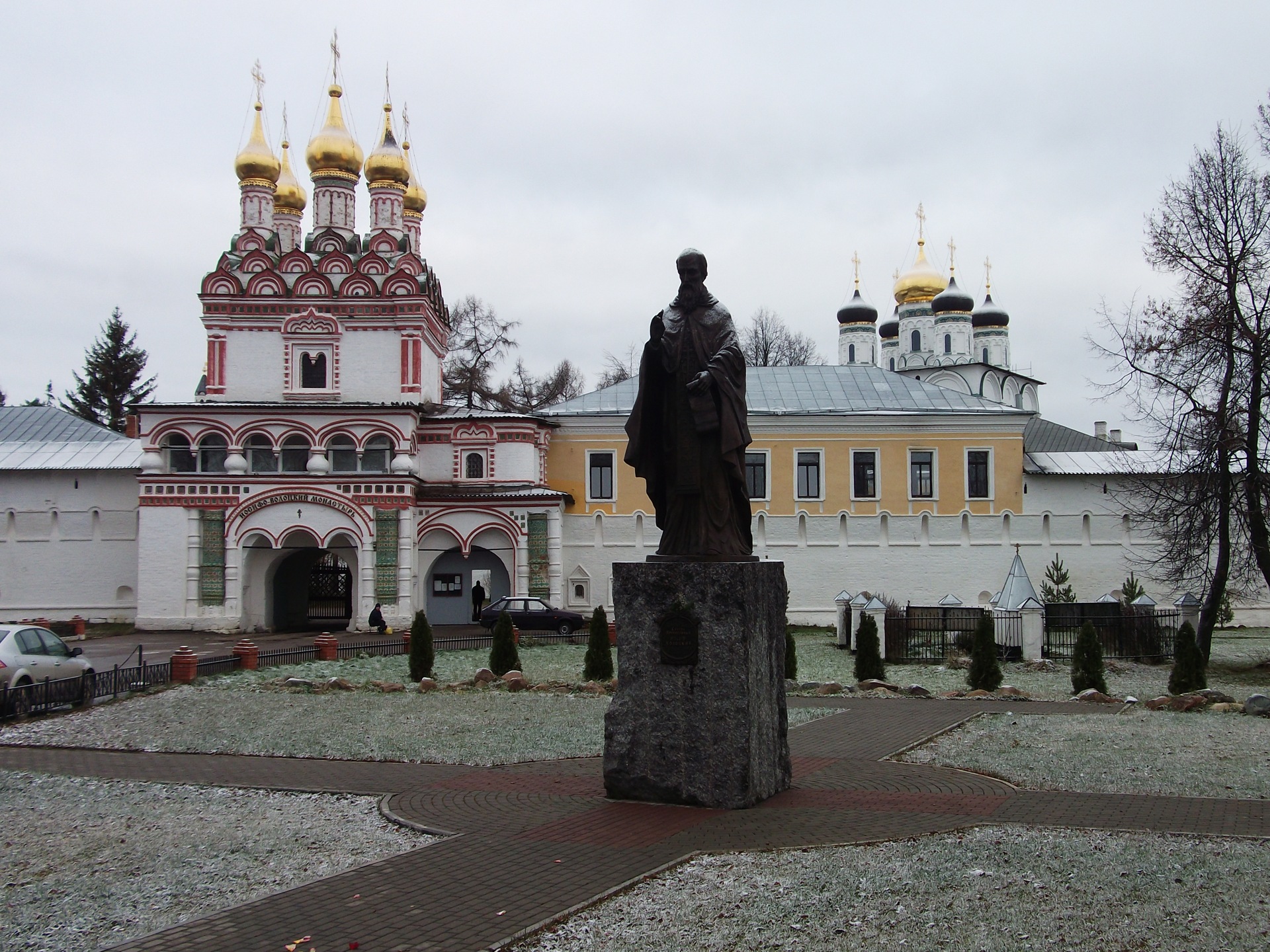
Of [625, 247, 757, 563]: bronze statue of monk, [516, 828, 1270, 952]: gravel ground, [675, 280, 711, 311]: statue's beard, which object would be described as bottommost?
[516, 828, 1270, 952]: gravel ground

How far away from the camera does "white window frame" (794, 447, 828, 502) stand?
32.8m

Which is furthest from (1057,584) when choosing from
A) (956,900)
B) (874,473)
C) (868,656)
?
(956,900)

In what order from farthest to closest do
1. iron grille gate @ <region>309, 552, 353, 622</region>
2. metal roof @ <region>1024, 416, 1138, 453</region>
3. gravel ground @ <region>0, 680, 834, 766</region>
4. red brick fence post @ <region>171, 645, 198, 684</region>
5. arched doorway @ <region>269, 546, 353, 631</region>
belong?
metal roof @ <region>1024, 416, 1138, 453</region> → iron grille gate @ <region>309, 552, 353, 622</region> → arched doorway @ <region>269, 546, 353, 631</region> → red brick fence post @ <region>171, 645, 198, 684</region> → gravel ground @ <region>0, 680, 834, 766</region>

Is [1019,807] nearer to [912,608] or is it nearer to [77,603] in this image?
[912,608]

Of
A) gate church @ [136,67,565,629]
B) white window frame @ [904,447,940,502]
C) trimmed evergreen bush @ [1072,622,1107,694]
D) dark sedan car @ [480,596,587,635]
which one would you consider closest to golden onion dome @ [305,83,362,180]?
gate church @ [136,67,565,629]

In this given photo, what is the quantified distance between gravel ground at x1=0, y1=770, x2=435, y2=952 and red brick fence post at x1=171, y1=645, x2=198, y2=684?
668 centimetres

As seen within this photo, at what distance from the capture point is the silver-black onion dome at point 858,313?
176ft

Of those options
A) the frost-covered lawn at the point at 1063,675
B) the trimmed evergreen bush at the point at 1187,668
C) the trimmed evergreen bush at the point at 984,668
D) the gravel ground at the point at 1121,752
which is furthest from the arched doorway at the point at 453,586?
the gravel ground at the point at 1121,752

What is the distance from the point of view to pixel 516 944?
5.29 metres

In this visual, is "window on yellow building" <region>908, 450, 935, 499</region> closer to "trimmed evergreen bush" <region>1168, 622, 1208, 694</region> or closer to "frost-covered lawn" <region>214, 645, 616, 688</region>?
"frost-covered lawn" <region>214, 645, 616, 688</region>

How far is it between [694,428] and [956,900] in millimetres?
3754

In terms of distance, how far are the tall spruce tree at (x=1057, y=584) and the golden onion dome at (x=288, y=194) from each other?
2386 centimetres

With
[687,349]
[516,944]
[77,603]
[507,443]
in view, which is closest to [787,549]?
[507,443]

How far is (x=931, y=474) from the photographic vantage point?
108ft
